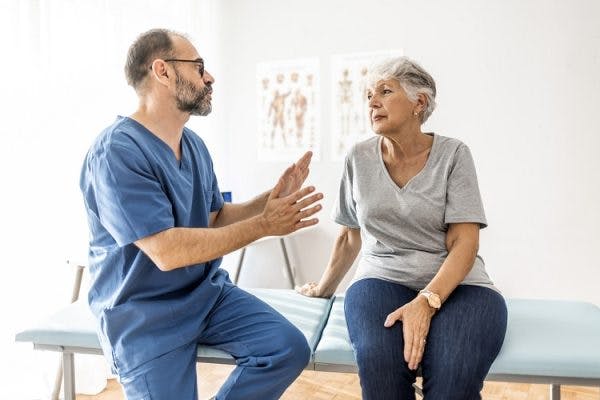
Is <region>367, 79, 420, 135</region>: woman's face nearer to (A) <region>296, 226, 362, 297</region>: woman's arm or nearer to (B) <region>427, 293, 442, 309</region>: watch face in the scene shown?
(A) <region>296, 226, 362, 297</region>: woman's arm

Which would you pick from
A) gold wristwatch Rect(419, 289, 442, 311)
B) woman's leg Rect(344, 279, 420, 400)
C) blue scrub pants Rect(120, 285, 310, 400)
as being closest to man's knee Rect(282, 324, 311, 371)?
blue scrub pants Rect(120, 285, 310, 400)

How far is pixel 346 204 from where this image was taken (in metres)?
1.68

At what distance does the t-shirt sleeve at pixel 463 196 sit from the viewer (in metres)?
1.46

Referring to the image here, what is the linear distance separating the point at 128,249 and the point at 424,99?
38.8 inches

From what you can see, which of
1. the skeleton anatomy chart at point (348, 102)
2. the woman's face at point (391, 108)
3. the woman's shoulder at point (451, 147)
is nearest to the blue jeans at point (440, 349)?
the woman's shoulder at point (451, 147)

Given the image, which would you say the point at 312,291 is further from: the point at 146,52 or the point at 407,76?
the point at 146,52

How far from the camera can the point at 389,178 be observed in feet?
5.08

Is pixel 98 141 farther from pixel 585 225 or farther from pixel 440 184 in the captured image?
pixel 585 225

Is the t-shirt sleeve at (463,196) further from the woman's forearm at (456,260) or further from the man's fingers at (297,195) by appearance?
the man's fingers at (297,195)

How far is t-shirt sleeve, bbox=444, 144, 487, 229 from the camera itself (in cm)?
146

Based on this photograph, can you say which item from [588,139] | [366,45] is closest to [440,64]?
[366,45]

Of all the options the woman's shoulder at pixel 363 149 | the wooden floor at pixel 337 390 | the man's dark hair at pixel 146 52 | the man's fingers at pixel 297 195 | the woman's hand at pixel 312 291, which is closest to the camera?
the man's fingers at pixel 297 195

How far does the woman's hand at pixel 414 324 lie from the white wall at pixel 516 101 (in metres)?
1.71

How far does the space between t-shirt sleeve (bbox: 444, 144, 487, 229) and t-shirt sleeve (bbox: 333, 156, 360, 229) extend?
0.31 metres
